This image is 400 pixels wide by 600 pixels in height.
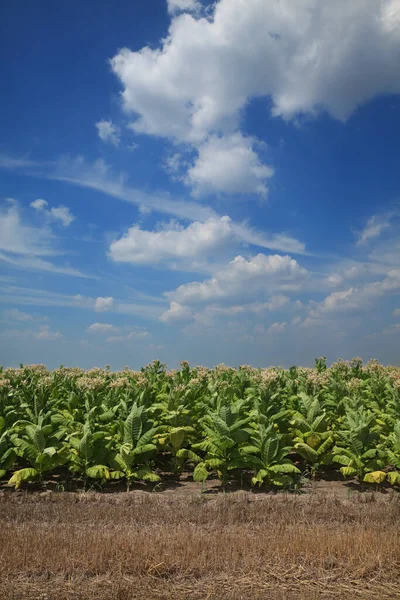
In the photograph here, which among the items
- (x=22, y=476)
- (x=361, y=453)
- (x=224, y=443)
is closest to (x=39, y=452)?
(x=22, y=476)

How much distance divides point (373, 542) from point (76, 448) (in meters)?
6.02

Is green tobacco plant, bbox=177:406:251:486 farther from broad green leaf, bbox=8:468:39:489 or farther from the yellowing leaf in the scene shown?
broad green leaf, bbox=8:468:39:489

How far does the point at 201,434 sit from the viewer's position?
11672 millimetres

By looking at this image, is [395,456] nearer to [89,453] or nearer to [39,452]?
[89,453]

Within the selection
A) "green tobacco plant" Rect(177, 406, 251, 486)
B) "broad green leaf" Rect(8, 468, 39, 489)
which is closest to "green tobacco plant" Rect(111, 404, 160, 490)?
"green tobacco plant" Rect(177, 406, 251, 486)

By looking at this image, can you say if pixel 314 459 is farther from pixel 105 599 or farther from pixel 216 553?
pixel 105 599

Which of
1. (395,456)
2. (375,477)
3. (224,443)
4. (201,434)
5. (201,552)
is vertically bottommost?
(201,552)

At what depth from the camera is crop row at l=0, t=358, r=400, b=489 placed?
956 cm

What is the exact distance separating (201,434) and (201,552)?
5971 millimetres

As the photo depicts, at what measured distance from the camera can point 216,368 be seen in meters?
15.3

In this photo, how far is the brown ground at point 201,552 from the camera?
505 cm

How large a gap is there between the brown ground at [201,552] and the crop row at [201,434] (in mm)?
1509

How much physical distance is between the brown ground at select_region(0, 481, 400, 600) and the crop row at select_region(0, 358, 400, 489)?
1.51 metres

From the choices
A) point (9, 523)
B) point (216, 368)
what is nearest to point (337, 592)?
point (9, 523)
